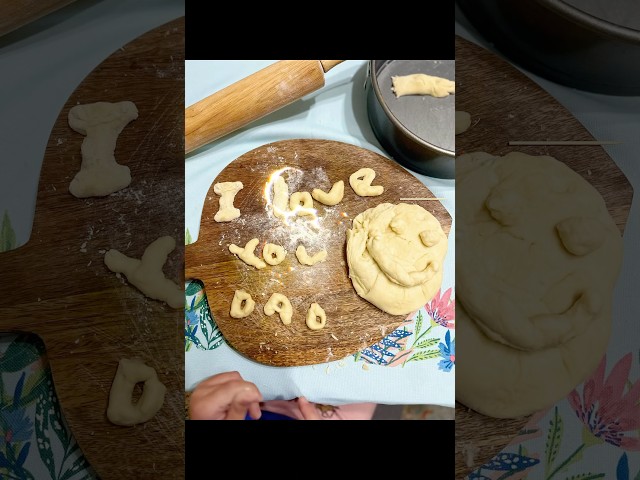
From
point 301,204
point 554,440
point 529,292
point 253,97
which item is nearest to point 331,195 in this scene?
point 301,204

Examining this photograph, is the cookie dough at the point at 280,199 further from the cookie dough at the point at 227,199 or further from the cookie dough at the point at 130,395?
the cookie dough at the point at 130,395

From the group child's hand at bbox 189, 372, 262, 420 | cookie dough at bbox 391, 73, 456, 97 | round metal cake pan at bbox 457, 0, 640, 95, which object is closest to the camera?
round metal cake pan at bbox 457, 0, 640, 95

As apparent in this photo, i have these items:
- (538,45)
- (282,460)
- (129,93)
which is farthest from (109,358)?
→ (538,45)

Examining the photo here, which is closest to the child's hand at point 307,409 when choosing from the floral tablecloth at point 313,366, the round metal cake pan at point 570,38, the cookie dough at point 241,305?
the floral tablecloth at point 313,366

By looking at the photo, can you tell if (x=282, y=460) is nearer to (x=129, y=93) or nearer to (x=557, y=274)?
(x=557, y=274)

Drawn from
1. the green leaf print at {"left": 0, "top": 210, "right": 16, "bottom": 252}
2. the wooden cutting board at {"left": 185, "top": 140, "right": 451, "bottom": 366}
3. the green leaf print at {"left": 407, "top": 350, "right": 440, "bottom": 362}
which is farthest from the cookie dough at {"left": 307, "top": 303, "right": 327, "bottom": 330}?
the green leaf print at {"left": 0, "top": 210, "right": 16, "bottom": 252}

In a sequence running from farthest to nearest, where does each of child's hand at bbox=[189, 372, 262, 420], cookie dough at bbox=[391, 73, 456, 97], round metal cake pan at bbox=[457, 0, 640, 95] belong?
cookie dough at bbox=[391, 73, 456, 97] → child's hand at bbox=[189, 372, 262, 420] → round metal cake pan at bbox=[457, 0, 640, 95]

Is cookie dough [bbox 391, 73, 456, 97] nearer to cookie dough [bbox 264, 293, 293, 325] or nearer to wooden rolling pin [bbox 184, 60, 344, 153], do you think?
wooden rolling pin [bbox 184, 60, 344, 153]
